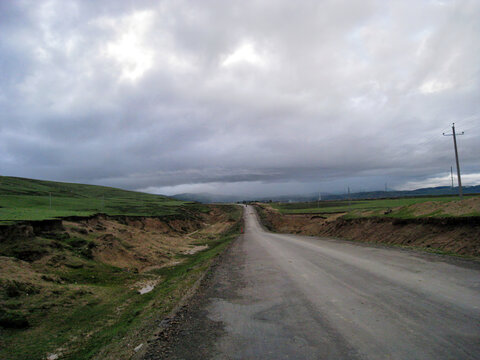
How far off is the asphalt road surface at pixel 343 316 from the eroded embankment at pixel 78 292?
1.88 meters

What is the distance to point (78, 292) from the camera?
12.8m

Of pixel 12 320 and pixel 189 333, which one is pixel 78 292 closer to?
pixel 12 320

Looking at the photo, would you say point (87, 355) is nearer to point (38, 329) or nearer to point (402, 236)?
point (38, 329)

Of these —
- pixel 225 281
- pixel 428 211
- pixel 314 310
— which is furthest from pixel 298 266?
pixel 428 211

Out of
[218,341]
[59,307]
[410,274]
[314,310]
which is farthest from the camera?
[59,307]

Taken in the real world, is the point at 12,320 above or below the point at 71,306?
above

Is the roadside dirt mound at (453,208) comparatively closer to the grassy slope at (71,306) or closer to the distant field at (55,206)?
the grassy slope at (71,306)

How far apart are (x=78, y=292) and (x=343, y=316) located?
11961 millimetres

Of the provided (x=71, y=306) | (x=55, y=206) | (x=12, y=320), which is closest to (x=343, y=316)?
(x=12, y=320)

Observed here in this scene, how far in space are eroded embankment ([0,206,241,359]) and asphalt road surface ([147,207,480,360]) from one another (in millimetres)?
1879

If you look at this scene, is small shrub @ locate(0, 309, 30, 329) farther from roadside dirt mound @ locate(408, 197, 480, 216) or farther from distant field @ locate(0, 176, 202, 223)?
roadside dirt mound @ locate(408, 197, 480, 216)

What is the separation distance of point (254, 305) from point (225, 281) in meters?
3.60

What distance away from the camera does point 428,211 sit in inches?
938

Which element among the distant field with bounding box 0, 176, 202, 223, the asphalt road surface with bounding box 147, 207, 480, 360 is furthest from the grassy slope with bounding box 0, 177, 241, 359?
the distant field with bounding box 0, 176, 202, 223
